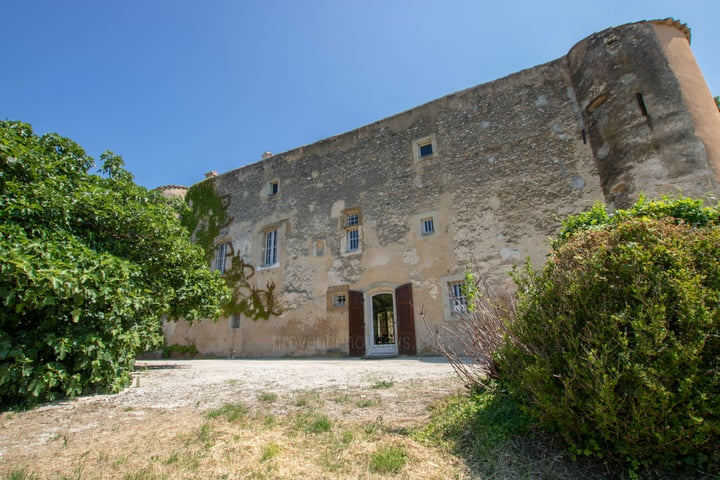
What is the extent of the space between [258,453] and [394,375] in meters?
3.52

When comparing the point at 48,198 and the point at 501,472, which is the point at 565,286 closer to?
the point at 501,472

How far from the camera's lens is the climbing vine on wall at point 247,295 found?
46.3ft

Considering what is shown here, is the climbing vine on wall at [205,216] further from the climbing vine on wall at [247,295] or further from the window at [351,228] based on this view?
the window at [351,228]

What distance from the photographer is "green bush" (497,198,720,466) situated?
7.23 feet

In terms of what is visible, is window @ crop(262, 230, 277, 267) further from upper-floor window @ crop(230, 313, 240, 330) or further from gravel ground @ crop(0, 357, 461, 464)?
gravel ground @ crop(0, 357, 461, 464)

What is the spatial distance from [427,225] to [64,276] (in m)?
9.36

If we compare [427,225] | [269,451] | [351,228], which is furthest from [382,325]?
[269,451]

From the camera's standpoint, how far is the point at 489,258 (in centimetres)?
1054

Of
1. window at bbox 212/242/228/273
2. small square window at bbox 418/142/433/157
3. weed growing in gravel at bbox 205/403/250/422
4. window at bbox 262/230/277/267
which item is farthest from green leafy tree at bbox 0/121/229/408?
window at bbox 212/242/228/273

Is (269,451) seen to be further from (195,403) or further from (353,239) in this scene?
(353,239)

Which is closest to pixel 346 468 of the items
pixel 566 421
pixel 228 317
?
pixel 566 421

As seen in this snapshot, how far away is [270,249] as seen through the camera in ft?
49.2

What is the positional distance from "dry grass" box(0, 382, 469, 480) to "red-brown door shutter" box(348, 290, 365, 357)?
7533 mm

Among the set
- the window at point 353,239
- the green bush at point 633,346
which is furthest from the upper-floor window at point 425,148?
the green bush at point 633,346
